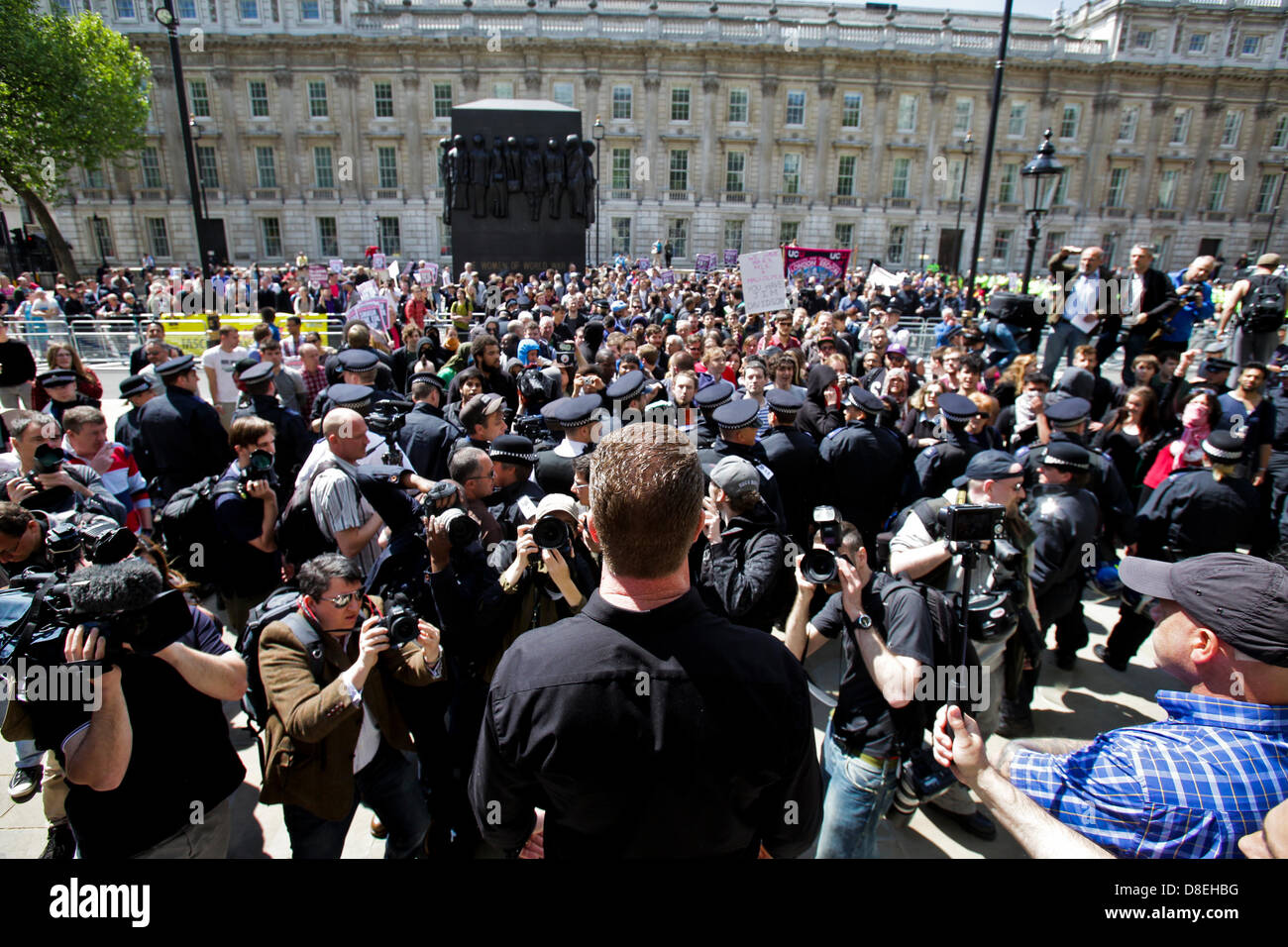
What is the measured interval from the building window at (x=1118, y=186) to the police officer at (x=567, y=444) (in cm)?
5701

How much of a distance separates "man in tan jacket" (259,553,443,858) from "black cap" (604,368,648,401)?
3.11 meters

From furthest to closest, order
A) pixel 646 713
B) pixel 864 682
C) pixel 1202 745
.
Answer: pixel 864 682 < pixel 1202 745 < pixel 646 713

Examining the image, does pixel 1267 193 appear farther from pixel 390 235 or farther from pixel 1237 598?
pixel 1237 598

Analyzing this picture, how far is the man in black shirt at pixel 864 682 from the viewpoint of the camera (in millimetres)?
2475

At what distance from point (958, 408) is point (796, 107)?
151 feet

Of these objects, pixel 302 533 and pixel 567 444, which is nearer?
pixel 302 533

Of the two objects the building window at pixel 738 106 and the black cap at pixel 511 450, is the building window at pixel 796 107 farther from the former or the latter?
the black cap at pixel 511 450

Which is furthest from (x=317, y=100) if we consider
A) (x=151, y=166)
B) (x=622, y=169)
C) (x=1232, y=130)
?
(x=1232, y=130)

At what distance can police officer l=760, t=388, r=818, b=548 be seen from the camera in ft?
15.6

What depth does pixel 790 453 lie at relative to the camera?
15.7ft

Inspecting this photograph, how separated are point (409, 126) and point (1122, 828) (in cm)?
4908

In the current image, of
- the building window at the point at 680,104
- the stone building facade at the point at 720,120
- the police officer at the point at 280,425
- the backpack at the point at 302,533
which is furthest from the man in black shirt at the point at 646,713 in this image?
the building window at the point at 680,104
